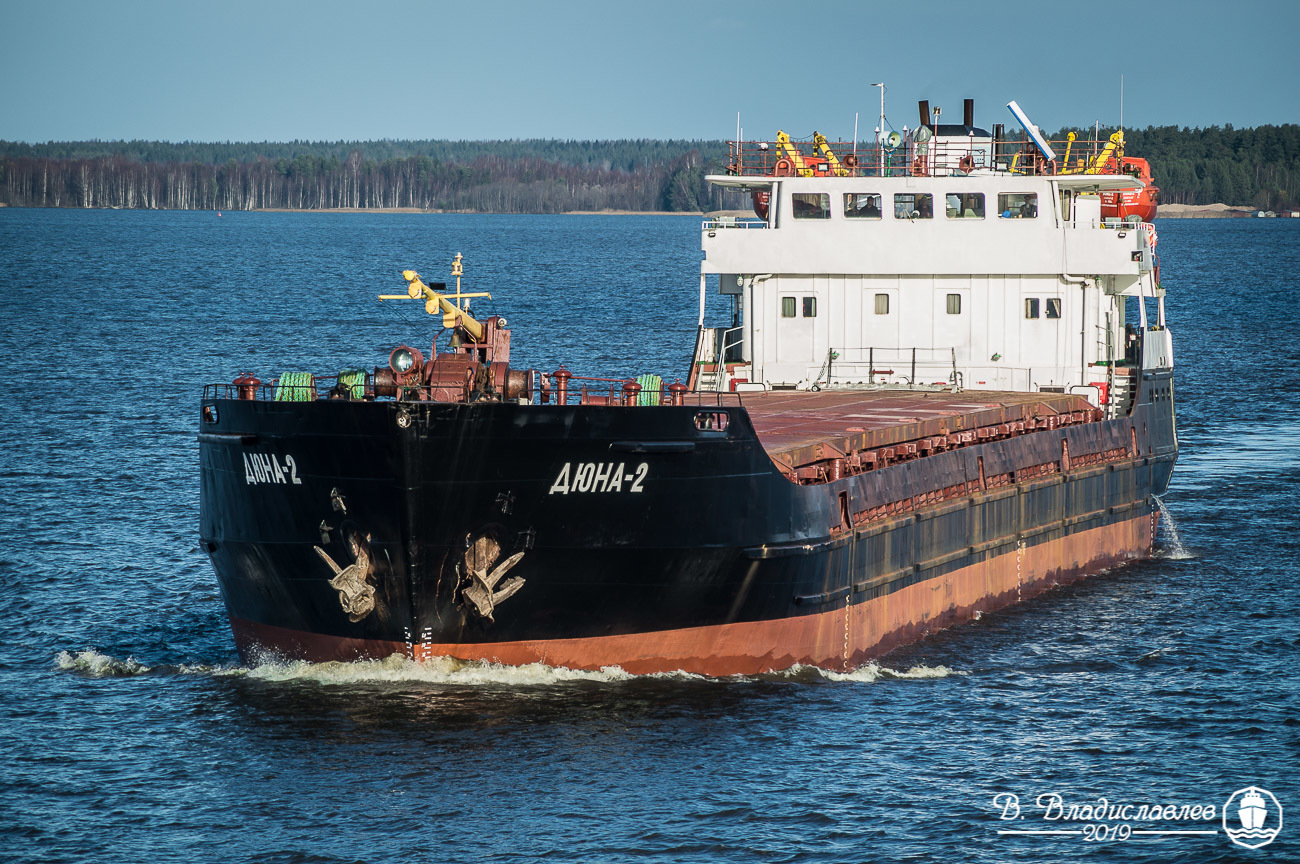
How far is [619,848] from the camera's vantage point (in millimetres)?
16656

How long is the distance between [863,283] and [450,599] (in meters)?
14.7

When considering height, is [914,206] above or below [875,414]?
above

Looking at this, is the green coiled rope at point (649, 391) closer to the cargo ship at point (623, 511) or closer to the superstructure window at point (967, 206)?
the cargo ship at point (623, 511)

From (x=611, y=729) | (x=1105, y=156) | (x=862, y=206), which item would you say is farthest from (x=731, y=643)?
(x=1105, y=156)

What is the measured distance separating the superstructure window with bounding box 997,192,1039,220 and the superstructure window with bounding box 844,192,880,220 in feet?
8.01

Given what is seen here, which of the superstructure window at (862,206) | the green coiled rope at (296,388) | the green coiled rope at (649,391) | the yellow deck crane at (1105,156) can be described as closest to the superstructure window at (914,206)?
the superstructure window at (862,206)

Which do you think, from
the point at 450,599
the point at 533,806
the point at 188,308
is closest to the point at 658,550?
the point at 450,599

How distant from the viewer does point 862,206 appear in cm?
3256

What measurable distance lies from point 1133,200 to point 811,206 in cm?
1036

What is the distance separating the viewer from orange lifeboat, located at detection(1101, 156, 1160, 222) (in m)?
37.8

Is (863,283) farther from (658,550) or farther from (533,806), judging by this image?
(533,806)

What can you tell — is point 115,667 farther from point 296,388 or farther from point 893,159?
point 893,159

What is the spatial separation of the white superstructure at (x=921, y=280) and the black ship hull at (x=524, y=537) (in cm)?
1001

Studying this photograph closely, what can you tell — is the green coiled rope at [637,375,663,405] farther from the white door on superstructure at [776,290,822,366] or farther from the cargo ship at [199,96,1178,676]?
the white door on superstructure at [776,290,822,366]
